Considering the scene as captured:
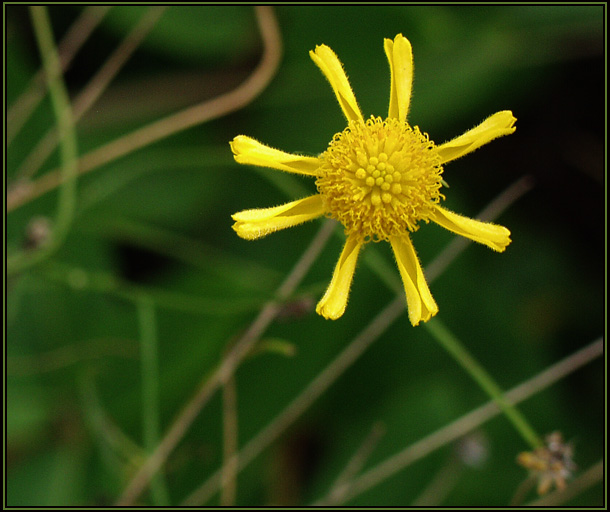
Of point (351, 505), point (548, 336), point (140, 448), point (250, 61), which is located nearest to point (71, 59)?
point (250, 61)

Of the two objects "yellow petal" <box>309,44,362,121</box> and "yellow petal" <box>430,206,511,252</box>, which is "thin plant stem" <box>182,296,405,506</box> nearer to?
"yellow petal" <box>430,206,511,252</box>

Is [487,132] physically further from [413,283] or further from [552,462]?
[552,462]

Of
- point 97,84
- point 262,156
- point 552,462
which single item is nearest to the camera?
point 262,156

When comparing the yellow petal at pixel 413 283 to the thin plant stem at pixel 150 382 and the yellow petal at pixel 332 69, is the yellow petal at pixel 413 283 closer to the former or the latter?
the yellow petal at pixel 332 69

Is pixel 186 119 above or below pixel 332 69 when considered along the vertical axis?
above

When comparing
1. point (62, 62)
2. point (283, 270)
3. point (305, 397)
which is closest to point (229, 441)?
point (305, 397)

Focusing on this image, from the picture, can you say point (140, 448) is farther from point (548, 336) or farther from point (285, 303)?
point (548, 336)
